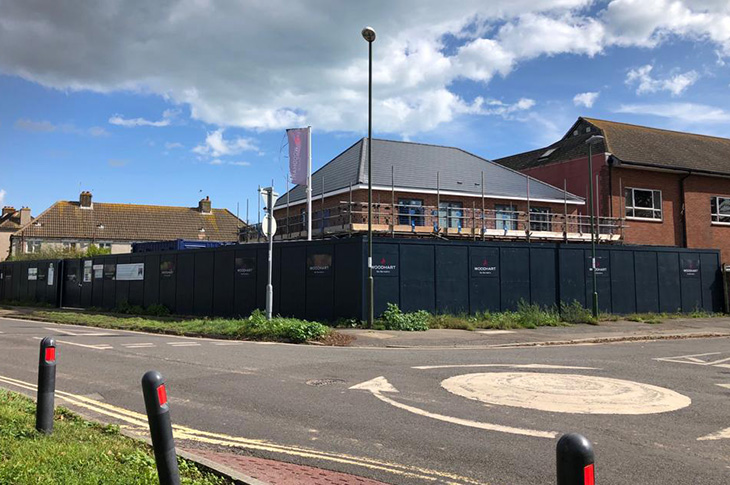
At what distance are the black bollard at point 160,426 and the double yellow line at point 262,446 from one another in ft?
6.15

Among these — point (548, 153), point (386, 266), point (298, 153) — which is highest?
point (548, 153)

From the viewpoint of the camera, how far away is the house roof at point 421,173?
30766mm

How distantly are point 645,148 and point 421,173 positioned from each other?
47.6 ft

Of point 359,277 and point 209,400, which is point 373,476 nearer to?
point 209,400

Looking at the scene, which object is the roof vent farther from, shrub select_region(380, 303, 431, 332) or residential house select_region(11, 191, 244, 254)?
residential house select_region(11, 191, 244, 254)

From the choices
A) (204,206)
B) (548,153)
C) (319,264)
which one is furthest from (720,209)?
(204,206)

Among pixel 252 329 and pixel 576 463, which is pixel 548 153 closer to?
pixel 252 329

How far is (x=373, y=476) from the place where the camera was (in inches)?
197

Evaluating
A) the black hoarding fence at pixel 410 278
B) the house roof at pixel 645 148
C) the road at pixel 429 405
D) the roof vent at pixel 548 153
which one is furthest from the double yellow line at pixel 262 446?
the roof vent at pixel 548 153

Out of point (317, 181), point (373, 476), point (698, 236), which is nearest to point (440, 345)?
point (373, 476)

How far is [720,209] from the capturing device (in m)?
35.4

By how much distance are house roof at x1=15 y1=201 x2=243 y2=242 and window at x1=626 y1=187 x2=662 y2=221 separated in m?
39.0

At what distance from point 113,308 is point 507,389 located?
24.9m

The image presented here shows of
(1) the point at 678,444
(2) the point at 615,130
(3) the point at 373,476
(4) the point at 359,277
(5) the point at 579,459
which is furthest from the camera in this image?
(2) the point at 615,130
